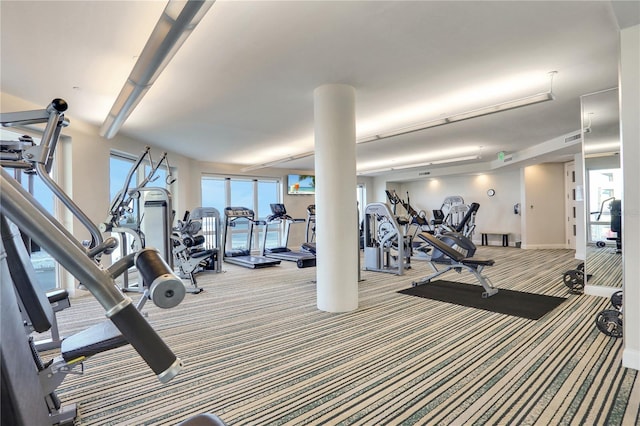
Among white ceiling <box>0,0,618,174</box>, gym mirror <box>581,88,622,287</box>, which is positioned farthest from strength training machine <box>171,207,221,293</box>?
gym mirror <box>581,88,622,287</box>

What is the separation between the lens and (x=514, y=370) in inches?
90.5

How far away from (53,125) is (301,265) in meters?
5.21

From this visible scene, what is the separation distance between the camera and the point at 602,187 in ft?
14.5

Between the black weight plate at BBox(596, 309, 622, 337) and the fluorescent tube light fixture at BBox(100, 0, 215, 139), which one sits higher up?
the fluorescent tube light fixture at BBox(100, 0, 215, 139)

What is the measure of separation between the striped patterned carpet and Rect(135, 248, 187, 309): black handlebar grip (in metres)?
1.48

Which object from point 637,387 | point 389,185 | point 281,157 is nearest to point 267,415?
point 637,387

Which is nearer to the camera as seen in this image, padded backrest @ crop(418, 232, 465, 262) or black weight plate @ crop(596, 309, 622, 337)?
black weight plate @ crop(596, 309, 622, 337)

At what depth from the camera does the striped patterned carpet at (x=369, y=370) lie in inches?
72.8

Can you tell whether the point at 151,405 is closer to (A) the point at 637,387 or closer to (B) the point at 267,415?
(B) the point at 267,415

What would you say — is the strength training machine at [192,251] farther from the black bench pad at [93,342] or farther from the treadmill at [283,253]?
the black bench pad at [93,342]

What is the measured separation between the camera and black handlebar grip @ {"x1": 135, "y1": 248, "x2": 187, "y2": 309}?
64 cm

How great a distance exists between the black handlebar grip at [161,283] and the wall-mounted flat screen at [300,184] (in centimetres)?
978

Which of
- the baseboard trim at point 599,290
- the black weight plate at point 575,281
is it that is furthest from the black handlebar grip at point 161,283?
the baseboard trim at point 599,290

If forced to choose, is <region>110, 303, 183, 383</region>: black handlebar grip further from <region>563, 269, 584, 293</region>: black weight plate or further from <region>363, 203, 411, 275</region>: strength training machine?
<region>363, 203, 411, 275</region>: strength training machine
